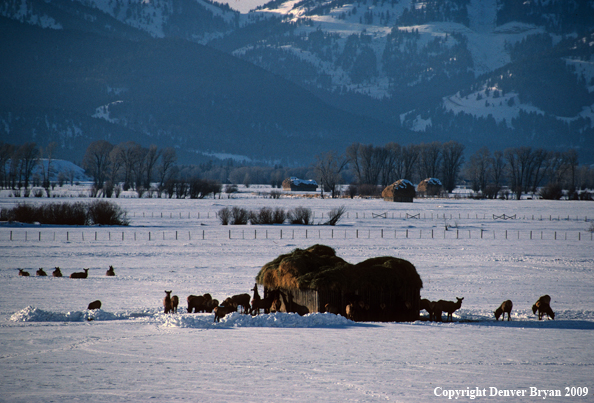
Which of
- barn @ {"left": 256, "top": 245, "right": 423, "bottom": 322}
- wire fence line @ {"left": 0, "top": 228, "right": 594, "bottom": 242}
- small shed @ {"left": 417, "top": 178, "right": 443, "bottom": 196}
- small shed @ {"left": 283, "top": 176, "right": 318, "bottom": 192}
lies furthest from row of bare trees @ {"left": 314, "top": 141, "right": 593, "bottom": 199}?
barn @ {"left": 256, "top": 245, "right": 423, "bottom": 322}

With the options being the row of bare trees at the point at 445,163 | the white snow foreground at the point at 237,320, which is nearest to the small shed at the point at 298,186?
the row of bare trees at the point at 445,163

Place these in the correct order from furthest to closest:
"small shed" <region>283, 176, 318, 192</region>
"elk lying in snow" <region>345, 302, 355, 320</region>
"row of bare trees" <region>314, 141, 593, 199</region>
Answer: "small shed" <region>283, 176, 318, 192</region> → "row of bare trees" <region>314, 141, 593, 199</region> → "elk lying in snow" <region>345, 302, 355, 320</region>

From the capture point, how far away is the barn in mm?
17594

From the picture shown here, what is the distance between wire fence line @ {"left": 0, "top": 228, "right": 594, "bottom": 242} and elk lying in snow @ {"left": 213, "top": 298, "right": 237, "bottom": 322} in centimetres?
2538

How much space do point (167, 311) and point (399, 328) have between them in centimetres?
757

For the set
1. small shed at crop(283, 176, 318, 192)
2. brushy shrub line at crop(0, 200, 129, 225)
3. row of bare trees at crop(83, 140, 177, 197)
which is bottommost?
brushy shrub line at crop(0, 200, 129, 225)

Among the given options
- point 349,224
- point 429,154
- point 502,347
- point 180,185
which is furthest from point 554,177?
point 502,347

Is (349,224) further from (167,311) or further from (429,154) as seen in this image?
(429,154)

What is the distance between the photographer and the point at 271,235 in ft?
152

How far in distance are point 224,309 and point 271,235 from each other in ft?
96.7

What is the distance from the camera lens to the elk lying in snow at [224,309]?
16.6 m

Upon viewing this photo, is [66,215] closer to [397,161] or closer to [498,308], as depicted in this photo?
[498,308]

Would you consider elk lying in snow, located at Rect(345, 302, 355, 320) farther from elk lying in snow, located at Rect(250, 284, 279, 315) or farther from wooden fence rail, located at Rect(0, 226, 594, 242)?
wooden fence rail, located at Rect(0, 226, 594, 242)

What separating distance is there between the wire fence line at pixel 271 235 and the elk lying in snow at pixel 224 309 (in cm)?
2538
